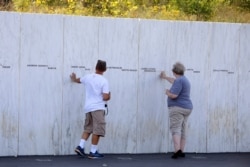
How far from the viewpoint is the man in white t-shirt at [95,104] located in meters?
12.2

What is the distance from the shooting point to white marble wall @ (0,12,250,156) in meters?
12.4

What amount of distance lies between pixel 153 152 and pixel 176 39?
2393mm

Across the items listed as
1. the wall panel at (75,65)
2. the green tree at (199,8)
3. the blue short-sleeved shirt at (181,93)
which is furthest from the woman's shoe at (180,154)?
the green tree at (199,8)

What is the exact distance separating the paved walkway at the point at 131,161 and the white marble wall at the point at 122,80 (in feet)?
0.96

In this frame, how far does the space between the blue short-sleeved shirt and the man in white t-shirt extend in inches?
52.2

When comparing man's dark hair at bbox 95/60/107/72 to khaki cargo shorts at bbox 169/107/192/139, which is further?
khaki cargo shorts at bbox 169/107/192/139

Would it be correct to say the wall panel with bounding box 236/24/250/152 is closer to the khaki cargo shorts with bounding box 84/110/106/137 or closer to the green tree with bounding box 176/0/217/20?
the khaki cargo shorts with bounding box 84/110/106/137

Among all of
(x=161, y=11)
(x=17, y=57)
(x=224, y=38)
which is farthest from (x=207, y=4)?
(x=17, y=57)

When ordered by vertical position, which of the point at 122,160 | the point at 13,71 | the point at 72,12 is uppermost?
the point at 72,12

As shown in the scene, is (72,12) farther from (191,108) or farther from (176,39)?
(191,108)

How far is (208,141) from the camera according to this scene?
45.3 feet

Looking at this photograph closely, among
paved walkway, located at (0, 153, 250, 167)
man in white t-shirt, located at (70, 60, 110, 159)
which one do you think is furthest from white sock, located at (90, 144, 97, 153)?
paved walkway, located at (0, 153, 250, 167)

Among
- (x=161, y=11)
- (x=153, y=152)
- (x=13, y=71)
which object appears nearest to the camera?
(x=13, y=71)

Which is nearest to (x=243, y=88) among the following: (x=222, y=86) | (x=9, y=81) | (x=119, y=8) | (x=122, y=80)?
(x=222, y=86)
